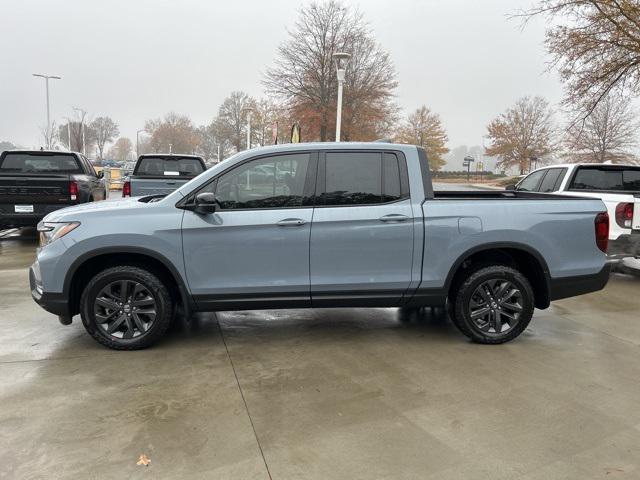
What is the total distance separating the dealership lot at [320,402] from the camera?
288 centimetres

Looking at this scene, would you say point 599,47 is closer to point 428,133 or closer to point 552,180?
point 552,180

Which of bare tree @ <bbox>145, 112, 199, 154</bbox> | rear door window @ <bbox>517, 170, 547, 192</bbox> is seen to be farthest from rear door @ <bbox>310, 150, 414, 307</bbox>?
bare tree @ <bbox>145, 112, 199, 154</bbox>

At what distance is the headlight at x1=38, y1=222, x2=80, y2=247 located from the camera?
436 cm

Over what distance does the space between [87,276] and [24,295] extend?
95.1 inches

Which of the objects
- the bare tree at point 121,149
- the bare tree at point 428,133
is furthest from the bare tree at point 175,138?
the bare tree at point 121,149


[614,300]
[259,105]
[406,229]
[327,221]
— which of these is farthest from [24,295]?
[259,105]

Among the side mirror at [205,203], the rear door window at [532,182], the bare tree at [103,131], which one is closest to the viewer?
the side mirror at [205,203]

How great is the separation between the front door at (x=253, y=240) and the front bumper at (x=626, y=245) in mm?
5058

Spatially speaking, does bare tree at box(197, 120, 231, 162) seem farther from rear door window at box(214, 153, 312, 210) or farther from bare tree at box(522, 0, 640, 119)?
rear door window at box(214, 153, 312, 210)

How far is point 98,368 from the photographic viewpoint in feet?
13.6

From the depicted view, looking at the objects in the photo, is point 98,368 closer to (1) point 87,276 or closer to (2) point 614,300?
(1) point 87,276

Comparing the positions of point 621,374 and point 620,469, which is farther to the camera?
point 621,374

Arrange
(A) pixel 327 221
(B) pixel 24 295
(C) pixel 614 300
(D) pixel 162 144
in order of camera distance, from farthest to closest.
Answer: (D) pixel 162 144, (C) pixel 614 300, (B) pixel 24 295, (A) pixel 327 221

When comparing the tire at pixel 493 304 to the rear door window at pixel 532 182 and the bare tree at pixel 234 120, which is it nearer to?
the rear door window at pixel 532 182
